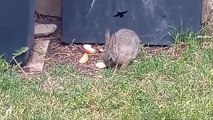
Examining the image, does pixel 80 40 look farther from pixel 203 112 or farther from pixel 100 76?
pixel 203 112

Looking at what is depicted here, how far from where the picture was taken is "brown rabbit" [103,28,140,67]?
181 inches

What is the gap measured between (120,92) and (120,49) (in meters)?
0.52

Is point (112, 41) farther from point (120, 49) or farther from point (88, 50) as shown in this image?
point (88, 50)

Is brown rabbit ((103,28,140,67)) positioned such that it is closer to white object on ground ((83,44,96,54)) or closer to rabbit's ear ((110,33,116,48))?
rabbit's ear ((110,33,116,48))

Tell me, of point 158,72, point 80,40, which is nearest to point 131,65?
point 158,72

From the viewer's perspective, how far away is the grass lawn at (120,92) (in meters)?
3.94

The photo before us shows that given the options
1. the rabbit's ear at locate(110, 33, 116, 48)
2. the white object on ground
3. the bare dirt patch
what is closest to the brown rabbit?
the rabbit's ear at locate(110, 33, 116, 48)

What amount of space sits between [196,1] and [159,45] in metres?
0.43

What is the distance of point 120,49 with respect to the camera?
4.63m

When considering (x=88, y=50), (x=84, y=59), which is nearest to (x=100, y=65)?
(x=84, y=59)

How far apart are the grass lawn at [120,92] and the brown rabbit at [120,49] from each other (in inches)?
2.9

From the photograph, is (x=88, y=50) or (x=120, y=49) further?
(x=88, y=50)

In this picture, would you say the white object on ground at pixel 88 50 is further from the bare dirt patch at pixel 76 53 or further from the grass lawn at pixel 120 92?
the grass lawn at pixel 120 92

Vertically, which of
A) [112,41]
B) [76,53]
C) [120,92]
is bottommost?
[120,92]
